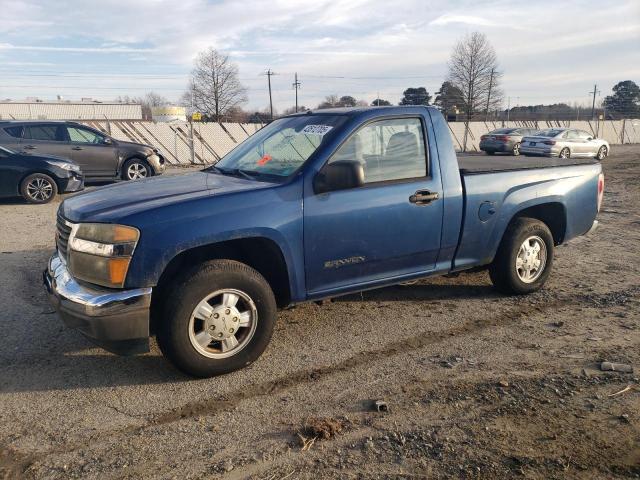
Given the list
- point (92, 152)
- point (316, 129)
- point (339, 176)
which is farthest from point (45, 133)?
point (339, 176)

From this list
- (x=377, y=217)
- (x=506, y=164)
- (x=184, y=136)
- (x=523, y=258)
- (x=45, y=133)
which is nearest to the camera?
(x=377, y=217)

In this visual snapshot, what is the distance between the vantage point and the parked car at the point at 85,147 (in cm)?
1244

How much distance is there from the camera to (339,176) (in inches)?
152

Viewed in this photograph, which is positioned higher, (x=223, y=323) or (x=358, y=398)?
(x=223, y=323)

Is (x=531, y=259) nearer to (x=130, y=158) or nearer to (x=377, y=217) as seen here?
(x=377, y=217)

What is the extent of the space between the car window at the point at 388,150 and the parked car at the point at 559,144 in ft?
65.5

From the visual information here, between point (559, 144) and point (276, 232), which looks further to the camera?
point (559, 144)

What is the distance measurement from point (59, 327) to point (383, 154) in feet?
10.1

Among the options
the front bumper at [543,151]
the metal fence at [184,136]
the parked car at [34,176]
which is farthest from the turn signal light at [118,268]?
the front bumper at [543,151]

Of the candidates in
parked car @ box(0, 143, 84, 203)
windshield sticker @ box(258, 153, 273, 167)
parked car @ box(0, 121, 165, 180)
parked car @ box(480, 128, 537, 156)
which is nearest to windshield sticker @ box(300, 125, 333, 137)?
windshield sticker @ box(258, 153, 273, 167)

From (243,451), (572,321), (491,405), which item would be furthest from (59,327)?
(572,321)

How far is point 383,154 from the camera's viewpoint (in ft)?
14.3

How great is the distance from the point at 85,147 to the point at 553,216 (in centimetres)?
1128

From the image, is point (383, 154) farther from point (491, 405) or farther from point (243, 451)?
point (243, 451)
